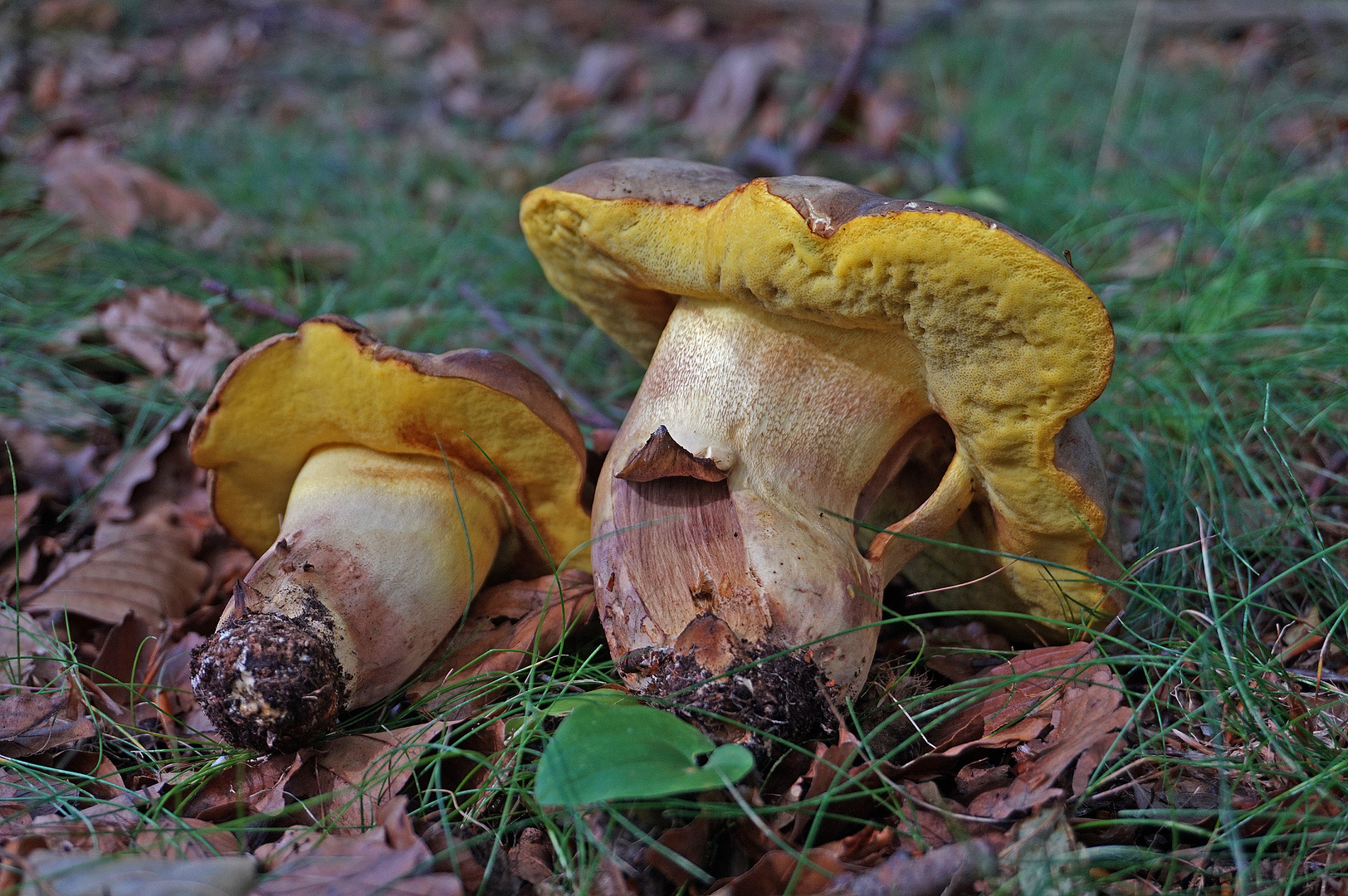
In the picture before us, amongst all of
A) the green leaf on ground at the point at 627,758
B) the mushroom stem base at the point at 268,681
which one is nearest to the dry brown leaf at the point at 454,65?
the mushroom stem base at the point at 268,681

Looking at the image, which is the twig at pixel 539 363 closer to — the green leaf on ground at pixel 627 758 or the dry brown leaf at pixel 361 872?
the green leaf on ground at pixel 627 758

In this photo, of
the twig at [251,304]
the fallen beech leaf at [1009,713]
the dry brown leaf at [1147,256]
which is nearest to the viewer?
the fallen beech leaf at [1009,713]

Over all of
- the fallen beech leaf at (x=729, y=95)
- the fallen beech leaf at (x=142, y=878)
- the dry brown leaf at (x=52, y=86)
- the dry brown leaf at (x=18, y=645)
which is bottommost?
the dry brown leaf at (x=18, y=645)

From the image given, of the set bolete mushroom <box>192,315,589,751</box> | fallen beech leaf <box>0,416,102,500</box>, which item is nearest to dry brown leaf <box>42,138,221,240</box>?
fallen beech leaf <box>0,416,102,500</box>

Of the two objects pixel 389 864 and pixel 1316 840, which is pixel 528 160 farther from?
pixel 1316 840

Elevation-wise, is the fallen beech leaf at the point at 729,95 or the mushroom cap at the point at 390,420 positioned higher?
the fallen beech leaf at the point at 729,95

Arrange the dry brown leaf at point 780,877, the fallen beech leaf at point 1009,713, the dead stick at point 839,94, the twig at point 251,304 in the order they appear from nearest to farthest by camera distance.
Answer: the dry brown leaf at point 780,877 → the fallen beech leaf at point 1009,713 → the twig at point 251,304 → the dead stick at point 839,94

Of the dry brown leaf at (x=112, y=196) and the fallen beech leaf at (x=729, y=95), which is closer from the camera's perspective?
the dry brown leaf at (x=112, y=196)

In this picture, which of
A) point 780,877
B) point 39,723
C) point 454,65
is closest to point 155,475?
point 39,723
